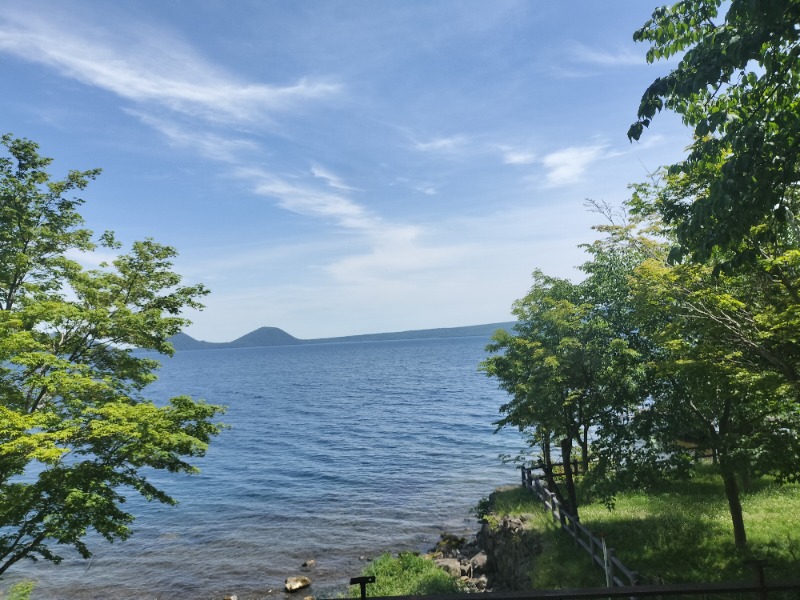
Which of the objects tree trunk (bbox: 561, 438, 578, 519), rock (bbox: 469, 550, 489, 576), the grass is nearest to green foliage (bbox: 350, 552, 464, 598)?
rock (bbox: 469, 550, 489, 576)

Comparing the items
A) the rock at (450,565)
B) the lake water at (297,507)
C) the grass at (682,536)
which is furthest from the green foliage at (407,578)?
the grass at (682,536)

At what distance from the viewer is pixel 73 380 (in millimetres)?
12555

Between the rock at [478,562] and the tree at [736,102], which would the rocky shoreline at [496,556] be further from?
the tree at [736,102]

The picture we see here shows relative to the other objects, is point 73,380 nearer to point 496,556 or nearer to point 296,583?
point 296,583

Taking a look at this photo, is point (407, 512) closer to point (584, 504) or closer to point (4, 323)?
point (584, 504)

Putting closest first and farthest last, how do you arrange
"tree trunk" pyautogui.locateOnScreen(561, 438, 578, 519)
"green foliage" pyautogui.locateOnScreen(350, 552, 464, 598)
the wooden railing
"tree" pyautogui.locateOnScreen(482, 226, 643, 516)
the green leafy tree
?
the green leafy tree < the wooden railing < "tree" pyautogui.locateOnScreen(482, 226, 643, 516) < "green foliage" pyautogui.locateOnScreen(350, 552, 464, 598) < "tree trunk" pyautogui.locateOnScreen(561, 438, 578, 519)

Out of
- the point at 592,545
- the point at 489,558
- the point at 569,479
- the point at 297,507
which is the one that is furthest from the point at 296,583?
the point at 592,545

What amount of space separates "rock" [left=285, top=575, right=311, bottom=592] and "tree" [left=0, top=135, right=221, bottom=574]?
26.3ft

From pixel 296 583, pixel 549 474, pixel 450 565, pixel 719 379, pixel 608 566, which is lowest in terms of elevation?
pixel 296 583

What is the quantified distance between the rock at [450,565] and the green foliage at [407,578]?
0.95 feet

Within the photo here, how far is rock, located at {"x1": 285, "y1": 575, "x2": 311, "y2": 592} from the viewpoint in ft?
67.2

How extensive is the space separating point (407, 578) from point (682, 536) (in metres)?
10.0

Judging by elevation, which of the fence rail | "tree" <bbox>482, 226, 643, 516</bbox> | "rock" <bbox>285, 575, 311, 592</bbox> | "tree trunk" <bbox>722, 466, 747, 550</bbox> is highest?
"tree" <bbox>482, 226, 643, 516</bbox>

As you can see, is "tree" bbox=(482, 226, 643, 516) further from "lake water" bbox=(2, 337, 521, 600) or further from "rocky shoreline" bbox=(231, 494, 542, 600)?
"lake water" bbox=(2, 337, 521, 600)
